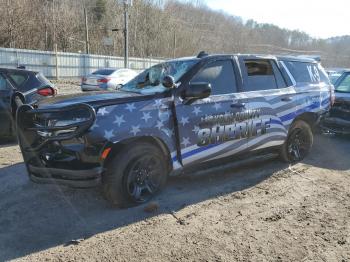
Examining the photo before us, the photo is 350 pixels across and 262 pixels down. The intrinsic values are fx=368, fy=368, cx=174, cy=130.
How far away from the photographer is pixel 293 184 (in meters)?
5.37

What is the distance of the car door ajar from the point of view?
457cm

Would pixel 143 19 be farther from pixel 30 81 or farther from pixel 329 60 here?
pixel 30 81

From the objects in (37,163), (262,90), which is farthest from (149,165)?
(262,90)

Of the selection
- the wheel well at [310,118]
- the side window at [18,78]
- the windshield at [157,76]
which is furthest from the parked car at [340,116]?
the side window at [18,78]

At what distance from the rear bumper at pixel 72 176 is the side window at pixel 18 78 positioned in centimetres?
422

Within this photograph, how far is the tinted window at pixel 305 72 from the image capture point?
629 cm

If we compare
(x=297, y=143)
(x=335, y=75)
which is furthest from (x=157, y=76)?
(x=335, y=75)

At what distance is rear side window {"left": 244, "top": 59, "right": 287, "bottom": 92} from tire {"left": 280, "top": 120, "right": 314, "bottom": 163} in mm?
822

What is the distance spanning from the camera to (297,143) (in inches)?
254

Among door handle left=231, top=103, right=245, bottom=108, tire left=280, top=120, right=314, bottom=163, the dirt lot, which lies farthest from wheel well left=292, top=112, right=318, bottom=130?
door handle left=231, top=103, right=245, bottom=108

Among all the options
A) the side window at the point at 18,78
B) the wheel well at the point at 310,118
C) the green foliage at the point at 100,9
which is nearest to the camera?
the wheel well at the point at 310,118

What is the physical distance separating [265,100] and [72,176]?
3063 millimetres

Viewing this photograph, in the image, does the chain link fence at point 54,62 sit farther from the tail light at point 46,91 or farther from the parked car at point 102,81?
the tail light at point 46,91

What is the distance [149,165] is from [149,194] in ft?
1.28
